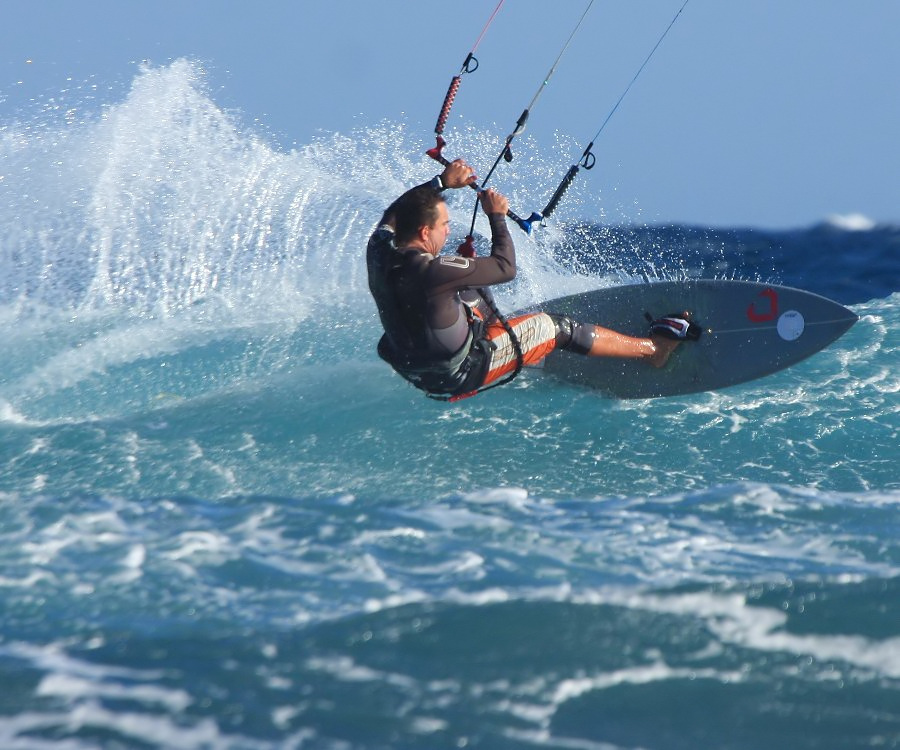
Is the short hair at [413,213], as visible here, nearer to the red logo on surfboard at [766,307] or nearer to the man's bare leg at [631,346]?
the man's bare leg at [631,346]

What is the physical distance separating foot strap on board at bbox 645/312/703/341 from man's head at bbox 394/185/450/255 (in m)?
2.04

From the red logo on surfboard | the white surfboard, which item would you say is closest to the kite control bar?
the white surfboard

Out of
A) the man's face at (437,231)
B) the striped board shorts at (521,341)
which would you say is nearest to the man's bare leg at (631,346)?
the striped board shorts at (521,341)

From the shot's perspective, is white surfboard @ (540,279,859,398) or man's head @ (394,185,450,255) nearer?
man's head @ (394,185,450,255)

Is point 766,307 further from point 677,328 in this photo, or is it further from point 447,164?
point 447,164

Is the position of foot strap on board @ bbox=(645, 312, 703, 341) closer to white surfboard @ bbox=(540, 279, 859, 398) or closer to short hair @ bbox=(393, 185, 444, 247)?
white surfboard @ bbox=(540, 279, 859, 398)

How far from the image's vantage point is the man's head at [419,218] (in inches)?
185

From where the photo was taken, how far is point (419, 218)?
15.4 feet

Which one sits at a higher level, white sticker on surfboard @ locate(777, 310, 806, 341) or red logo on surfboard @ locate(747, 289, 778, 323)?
red logo on surfboard @ locate(747, 289, 778, 323)

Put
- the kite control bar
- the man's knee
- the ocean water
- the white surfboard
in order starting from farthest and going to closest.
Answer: the white surfboard
the man's knee
the kite control bar
the ocean water

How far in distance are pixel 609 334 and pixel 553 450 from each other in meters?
0.87

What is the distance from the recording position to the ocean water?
10.5ft

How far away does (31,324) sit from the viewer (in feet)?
25.8

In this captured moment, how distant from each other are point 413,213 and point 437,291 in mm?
394
